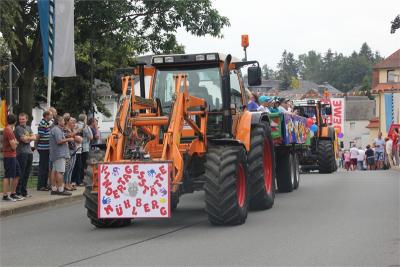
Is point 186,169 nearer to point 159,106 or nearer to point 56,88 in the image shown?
point 159,106

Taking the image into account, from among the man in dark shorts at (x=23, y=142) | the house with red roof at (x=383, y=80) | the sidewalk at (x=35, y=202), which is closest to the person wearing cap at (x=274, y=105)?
the sidewalk at (x=35, y=202)

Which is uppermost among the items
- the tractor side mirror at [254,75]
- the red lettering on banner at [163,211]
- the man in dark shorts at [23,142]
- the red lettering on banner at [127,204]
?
the tractor side mirror at [254,75]

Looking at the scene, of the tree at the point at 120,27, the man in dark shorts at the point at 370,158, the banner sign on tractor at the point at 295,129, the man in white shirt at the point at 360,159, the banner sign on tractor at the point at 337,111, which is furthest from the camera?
the banner sign on tractor at the point at 337,111

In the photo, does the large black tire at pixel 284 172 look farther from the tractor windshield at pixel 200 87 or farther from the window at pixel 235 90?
the tractor windshield at pixel 200 87

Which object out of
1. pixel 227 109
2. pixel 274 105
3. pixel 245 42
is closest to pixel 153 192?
pixel 227 109

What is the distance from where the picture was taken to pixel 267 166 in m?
14.7

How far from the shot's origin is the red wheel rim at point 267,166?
14.4 m

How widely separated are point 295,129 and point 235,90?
4616mm

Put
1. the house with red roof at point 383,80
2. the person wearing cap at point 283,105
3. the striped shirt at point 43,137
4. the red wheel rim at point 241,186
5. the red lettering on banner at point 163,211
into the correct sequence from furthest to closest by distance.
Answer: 1. the house with red roof at point 383,80
2. the person wearing cap at point 283,105
3. the striped shirt at point 43,137
4. the red wheel rim at point 241,186
5. the red lettering on banner at point 163,211

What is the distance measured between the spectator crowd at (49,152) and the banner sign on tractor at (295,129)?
15.4 ft

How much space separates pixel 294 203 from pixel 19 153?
5628mm

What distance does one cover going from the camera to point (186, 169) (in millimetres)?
11609

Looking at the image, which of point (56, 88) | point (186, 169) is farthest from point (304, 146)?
point (56, 88)

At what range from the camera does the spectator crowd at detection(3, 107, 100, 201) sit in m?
15.0
